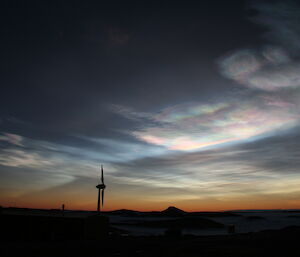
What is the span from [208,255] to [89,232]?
28.3 metres

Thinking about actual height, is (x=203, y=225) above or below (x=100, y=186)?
below

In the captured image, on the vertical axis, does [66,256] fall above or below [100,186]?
below

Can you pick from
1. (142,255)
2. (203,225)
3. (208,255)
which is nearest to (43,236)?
(142,255)

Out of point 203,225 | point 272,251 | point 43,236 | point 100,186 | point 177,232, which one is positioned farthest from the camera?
point 203,225

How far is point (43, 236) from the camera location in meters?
50.6

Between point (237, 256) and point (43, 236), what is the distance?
3459cm

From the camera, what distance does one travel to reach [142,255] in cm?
2964

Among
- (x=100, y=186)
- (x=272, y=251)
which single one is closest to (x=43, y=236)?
(x=100, y=186)

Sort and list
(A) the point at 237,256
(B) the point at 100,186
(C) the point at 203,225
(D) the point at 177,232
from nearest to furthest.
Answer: (A) the point at 237,256
(D) the point at 177,232
(B) the point at 100,186
(C) the point at 203,225

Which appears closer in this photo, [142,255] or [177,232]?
[142,255]

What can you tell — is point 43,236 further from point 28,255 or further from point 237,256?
point 237,256

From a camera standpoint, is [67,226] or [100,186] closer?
[67,226]

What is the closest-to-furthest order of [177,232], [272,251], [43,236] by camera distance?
[272,251]
[43,236]
[177,232]

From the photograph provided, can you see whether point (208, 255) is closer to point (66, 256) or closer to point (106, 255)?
point (106, 255)
